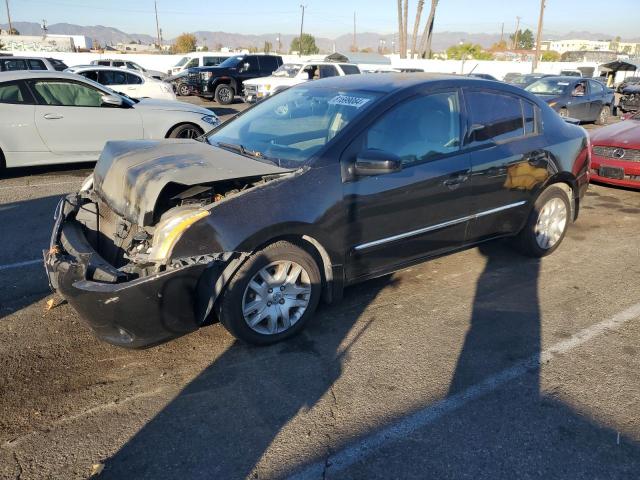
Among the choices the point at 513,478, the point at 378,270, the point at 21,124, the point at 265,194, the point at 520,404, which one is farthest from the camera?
the point at 21,124

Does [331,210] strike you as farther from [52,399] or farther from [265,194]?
[52,399]

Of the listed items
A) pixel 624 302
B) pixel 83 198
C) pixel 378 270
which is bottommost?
pixel 624 302

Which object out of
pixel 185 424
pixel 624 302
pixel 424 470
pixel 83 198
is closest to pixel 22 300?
pixel 83 198

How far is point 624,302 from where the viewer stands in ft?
14.4

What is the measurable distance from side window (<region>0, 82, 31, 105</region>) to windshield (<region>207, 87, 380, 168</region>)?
16.7 feet

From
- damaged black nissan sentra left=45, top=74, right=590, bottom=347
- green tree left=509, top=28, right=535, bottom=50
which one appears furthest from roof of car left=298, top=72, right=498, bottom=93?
green tree left=509, top=28, right=535, bottom=50

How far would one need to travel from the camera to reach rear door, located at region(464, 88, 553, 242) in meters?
4.35

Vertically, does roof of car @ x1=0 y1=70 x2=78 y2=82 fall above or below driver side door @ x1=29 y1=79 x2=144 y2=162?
above

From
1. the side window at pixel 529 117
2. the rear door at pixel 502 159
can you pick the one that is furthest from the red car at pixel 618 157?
the side window at pixel 529 117

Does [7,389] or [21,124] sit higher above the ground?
[21,124]

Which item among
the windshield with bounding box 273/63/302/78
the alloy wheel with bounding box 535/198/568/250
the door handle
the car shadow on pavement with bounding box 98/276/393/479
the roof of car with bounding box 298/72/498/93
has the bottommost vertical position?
the car shadow on pavement with bounding box 98/276/393/479

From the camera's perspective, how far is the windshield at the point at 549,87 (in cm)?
1504

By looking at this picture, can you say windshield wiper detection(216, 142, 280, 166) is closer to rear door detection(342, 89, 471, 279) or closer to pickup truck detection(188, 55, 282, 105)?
rear door detection(342, 89, 471, 279)

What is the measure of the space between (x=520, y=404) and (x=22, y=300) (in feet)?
12.1
